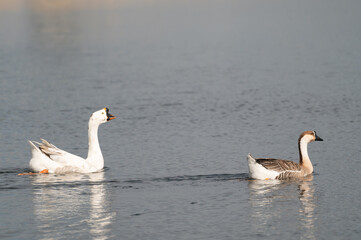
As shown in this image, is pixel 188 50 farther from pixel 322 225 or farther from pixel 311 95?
pixel 322 225

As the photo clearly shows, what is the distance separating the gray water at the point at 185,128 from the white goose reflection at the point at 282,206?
3 cm

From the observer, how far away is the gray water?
13555 millimetres

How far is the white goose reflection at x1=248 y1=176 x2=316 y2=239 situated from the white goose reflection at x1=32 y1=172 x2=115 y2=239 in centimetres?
280

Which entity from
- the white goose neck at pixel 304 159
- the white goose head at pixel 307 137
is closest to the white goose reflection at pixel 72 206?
the white goose neck at pixel 304 159

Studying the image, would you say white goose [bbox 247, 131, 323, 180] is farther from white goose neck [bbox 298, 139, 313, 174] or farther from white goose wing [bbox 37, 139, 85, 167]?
white goose wing [bbox 37, 139, 85, 167]

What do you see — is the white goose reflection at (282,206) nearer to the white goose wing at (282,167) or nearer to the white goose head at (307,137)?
the white goose wing at (282,167)

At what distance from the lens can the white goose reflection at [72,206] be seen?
12.9 m

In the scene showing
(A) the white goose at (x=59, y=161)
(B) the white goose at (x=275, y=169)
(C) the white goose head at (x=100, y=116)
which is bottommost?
(B) the white goose at (x=275, y=169)

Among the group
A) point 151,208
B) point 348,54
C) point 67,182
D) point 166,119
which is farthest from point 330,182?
point 348,54

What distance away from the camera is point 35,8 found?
88.2 m

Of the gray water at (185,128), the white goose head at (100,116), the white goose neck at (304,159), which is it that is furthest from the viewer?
the white goose head at (100,116)

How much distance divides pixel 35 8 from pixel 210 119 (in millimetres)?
67994

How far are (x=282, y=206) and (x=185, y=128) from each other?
889 cm

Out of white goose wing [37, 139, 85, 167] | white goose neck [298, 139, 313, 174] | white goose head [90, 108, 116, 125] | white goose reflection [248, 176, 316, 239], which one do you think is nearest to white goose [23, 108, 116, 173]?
white goose wing [37, 139, 85, 167]
